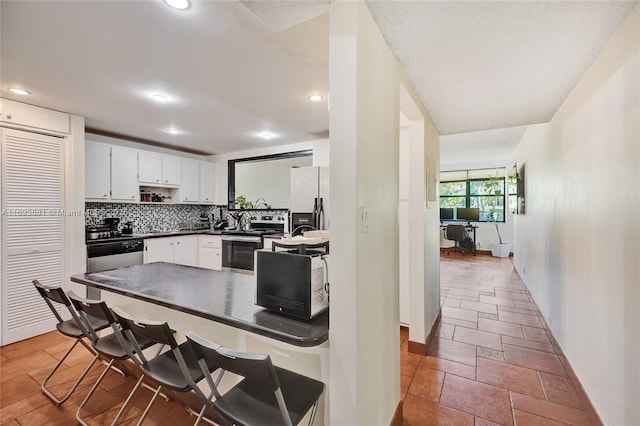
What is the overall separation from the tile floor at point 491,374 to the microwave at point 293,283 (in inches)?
45.0

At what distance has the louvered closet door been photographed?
9.39 feet

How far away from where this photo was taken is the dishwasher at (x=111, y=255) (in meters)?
3.47

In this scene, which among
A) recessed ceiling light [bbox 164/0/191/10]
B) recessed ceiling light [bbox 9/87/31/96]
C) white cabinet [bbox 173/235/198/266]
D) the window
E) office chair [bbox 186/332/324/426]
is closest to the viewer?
office chair [bbox 186/332/324/426]

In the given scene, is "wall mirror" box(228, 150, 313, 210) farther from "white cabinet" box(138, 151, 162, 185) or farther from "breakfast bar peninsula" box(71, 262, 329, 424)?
"breakfast bar peninsula" box(71, 262, 329, 424)

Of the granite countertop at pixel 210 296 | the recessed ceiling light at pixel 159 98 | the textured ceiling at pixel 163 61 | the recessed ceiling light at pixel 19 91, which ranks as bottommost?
the granite countertop at pixel 210 296

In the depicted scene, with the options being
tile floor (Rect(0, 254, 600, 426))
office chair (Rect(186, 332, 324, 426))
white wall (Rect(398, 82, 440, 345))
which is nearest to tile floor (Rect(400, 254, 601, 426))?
tile floor (Rect(0, 254, 600, 426))

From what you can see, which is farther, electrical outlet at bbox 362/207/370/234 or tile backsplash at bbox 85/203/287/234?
tile backsplash at bbox 85/203/287/234

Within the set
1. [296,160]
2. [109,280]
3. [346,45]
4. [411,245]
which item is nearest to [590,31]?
[346,45]

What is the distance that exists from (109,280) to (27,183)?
1.98 meters

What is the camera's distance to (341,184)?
3.98 ft

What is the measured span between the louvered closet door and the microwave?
3124mm

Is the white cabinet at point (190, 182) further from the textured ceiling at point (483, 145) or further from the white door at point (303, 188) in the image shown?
the textured ceiling at point (483, 145)

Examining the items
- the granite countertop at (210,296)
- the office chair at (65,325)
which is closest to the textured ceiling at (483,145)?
the granite countertop at (210,296)

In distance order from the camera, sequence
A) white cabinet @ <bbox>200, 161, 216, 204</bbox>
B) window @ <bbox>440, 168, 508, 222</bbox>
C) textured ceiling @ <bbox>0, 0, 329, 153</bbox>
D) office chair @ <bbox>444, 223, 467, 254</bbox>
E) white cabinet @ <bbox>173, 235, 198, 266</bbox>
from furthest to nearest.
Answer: window @ <bbox>440, 168, 508, 222</bbox>
office chair @ <bbox>444, 223, 467, 254</bbox>
white cabinet @ <bbox>200, 161, 216, 204</bbox>
white cabinet @ <bbox>173, 235, 198, 266</bbox>
textured ceiling @ <bbox>0, 0, 329, 153</bbox>
